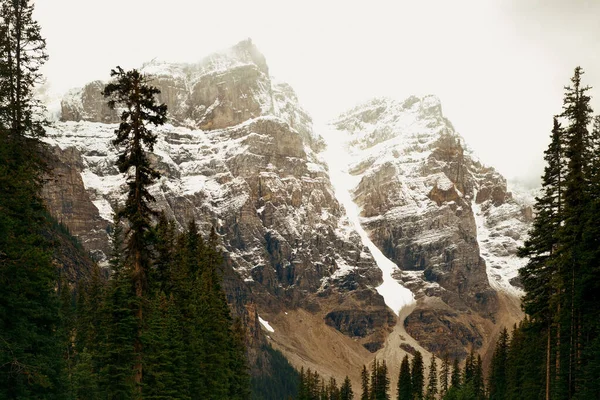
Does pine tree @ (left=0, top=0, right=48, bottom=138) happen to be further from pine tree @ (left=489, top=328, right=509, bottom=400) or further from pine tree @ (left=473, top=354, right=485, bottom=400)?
pine tree @ (left=473, top=354, right=485, bottom=400)

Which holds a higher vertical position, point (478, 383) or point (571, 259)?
point (571, 259)

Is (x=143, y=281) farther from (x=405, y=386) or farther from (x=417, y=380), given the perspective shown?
(x=417, y=380)

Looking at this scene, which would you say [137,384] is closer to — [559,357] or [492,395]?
[559,357]

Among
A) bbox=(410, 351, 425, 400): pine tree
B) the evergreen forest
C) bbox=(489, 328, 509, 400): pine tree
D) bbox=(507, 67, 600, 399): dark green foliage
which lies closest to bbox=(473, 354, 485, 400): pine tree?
bbox=(489, 328, 509, 400): pine tree

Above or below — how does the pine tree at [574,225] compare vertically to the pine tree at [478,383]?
above

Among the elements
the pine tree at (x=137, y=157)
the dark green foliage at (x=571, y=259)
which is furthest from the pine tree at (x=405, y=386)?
the pine tree at (x=137, y=157)

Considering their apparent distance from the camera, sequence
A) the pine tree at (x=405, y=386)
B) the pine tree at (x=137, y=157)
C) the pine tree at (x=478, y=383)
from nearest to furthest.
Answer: the pine tree at (x=137, y=157), the pine tree at (x=478, y=383), the pine tree at (x=405, y=386)

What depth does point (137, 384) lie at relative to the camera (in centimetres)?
3272

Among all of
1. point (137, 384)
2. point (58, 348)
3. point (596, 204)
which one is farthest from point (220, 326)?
point (596, 204)

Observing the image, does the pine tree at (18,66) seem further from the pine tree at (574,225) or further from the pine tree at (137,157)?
the pine tree at (574,225)

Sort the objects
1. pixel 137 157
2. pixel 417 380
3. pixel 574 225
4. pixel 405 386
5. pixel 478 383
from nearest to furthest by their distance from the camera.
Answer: pixel 137 157
pixel 574 225
pixel 478 383
pixel 405 386
pixel 417 380

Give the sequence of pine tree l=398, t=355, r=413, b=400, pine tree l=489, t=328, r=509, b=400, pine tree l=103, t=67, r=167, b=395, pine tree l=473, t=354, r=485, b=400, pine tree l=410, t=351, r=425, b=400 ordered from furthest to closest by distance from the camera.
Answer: pine tree l=398, t=355, r=413, b=400 → pine tree l=410, t=351, r=425, b=400 → pine tree l=473, t=354, r=485, b=400 → pine tree l=489, t=328, r=509, b=400 → pine tree l=103, t=67, r=167, b=395

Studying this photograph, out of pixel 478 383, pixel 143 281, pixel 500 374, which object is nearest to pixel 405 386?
pixel 478 383

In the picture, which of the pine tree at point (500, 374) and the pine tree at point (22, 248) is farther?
the pine tree at point (500, 374)
